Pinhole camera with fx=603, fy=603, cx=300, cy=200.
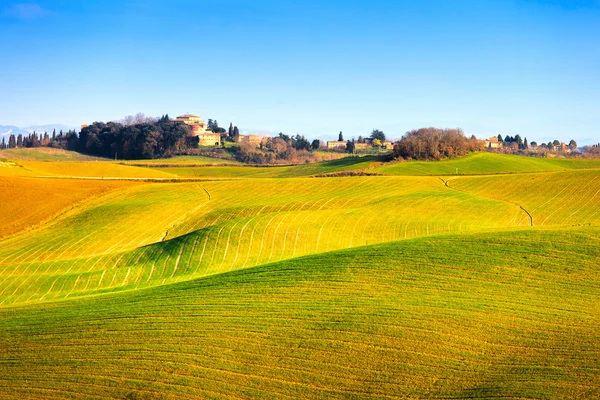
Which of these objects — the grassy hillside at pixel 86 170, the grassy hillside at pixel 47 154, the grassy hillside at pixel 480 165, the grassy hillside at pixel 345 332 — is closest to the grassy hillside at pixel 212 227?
the grassy hillside at pixel 345 332

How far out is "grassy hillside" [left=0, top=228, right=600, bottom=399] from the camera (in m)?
17.1

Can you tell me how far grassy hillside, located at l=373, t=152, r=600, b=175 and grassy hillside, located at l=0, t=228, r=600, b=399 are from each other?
2548 inches

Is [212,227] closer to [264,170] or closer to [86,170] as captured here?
[86,170]

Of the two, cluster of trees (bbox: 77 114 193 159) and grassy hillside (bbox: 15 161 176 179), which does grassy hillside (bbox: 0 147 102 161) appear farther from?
grassy hillside (bbox: 15 161 176 179)

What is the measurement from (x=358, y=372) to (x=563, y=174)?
5815 centimetres

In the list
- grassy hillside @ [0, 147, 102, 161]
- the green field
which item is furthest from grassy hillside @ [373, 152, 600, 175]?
grassy hillside @ [0, 147, 102, 161]

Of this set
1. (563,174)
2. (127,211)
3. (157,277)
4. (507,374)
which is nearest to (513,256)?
(507,374)

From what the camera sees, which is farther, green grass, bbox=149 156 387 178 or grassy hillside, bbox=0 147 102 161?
grassy hillside, bbox=0 147 102 161

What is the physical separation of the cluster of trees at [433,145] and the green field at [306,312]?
65.1 meters

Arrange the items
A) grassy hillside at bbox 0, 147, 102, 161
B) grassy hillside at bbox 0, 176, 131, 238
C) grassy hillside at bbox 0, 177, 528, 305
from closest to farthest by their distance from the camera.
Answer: grassy hillside at bbox 0, 177, 528, 305, grassy hillside at bbox 0, 176, 131, 238, grassy hillside at bbox 0, 147, 102, 161

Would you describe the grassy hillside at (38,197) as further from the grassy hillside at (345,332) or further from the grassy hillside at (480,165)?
the grassy hillside at (480,165)

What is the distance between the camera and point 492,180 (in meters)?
68.1

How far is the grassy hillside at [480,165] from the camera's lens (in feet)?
313

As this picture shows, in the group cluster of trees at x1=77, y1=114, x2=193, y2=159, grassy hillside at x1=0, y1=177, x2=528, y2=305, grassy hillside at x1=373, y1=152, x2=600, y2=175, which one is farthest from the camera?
cluster of trees at x1=77, y1=114, x2=193, y2=159
